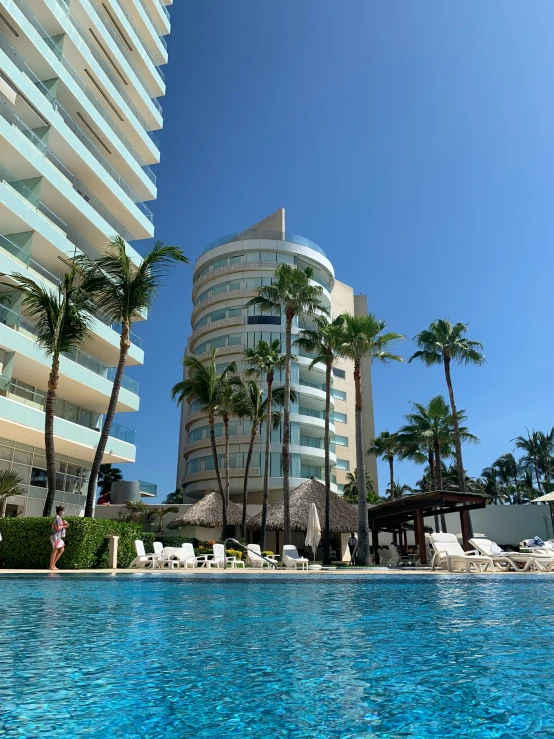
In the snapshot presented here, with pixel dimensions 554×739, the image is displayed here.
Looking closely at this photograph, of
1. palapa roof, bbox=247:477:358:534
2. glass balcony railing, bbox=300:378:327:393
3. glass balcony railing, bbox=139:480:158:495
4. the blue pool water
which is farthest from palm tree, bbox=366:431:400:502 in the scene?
the blue pool water

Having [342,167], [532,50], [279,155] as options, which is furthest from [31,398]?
[532,50]

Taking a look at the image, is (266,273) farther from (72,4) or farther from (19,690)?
(19,690)

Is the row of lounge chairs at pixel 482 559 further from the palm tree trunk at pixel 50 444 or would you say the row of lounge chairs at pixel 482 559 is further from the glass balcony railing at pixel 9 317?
the glass balcony railing at pixel 9 317

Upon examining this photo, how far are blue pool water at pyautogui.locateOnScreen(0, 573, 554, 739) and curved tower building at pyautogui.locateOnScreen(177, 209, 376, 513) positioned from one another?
36.5m

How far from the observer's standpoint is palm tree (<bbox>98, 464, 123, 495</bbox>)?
53.5m

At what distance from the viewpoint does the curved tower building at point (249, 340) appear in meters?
44.4

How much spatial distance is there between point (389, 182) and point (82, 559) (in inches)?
1006

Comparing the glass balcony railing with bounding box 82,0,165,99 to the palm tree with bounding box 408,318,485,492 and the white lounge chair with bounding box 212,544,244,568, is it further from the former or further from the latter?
the white lounge chair with bounding box 212,544,244,568

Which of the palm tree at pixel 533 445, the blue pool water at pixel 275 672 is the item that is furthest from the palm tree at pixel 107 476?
the palm tree at pixel 533 445

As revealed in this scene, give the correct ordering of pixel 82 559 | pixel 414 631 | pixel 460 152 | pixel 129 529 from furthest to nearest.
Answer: pixel 460 152 < pixel 129 529 < pixel 82 559 < pixel 414 631

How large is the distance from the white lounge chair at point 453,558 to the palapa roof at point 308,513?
1412 centimetres

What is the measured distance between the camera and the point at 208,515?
3641 centimetres

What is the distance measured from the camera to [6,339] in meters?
22.1

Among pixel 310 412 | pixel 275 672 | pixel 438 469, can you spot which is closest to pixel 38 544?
pixel 275 672
